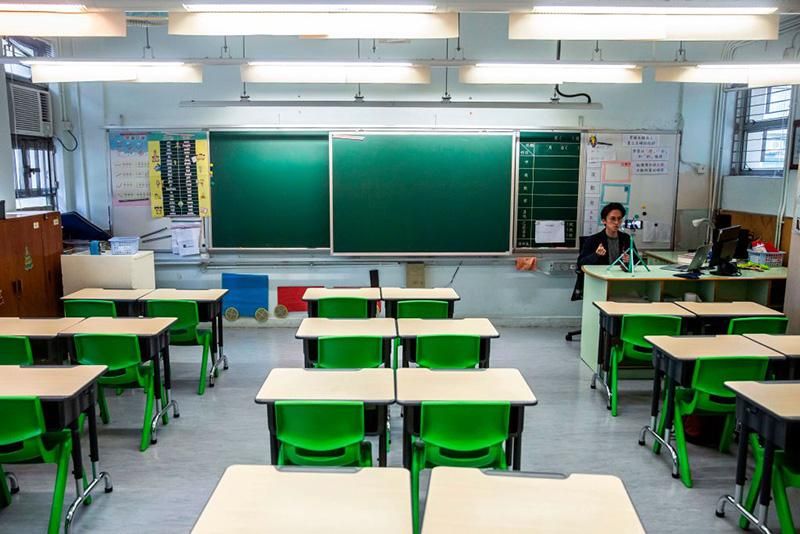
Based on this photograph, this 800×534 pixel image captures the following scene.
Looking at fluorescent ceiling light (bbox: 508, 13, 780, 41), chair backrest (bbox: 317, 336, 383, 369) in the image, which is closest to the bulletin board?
fluorescent ceiling light (bbox: 508, 13, 780, 41)

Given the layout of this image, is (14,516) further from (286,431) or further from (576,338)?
(576,338)

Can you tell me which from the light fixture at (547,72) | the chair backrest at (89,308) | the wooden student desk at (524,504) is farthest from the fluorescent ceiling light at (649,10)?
the chair backrest at (89,308)

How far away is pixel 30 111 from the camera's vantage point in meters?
6.60

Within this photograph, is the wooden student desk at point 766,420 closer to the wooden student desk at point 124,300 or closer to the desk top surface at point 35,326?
the desk top surface at point 35,326

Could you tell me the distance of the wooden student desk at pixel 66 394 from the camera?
3021mm

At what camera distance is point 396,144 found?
718 cm

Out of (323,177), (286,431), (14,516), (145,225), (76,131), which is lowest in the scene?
(14,516)

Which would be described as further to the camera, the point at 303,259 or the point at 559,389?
the point at 303,259

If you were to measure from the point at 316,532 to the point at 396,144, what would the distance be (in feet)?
18.8

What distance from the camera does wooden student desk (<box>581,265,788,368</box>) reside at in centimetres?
578

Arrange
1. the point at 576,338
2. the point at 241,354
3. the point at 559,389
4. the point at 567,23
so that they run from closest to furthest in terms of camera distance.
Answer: the point at 567,23 < the point at 559,389 < the point at 241,354 < the point at 576,338

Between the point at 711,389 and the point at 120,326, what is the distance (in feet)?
12.5

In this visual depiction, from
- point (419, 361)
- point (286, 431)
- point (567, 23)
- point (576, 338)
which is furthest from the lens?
point (576, 338)

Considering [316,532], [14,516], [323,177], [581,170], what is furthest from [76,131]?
[316,532]
